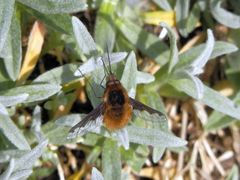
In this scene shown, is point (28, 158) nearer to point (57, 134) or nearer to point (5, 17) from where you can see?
point (57, 134)

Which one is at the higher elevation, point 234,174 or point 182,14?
point 182,14

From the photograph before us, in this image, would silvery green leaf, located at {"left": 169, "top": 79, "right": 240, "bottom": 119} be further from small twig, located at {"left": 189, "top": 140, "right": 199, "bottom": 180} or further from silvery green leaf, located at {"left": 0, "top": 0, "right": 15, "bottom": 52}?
silvery green leaf, located at {"left": 0, "top": 0, "right": 15, "bottom": 52}

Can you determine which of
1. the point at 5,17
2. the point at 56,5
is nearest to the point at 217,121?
the point at 56,5

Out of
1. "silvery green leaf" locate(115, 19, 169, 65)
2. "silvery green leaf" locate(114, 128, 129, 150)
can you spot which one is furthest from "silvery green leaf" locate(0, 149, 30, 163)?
"silvery green leaf" locate(115, 19, 169, 65)

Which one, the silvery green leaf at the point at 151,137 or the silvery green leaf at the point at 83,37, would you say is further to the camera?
the silvery green leaf at the point at 151,137

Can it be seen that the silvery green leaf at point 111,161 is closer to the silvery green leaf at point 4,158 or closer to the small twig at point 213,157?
the silvery green leaf at point 4,158

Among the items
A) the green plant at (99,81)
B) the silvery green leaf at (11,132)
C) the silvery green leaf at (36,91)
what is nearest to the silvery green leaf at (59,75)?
the green plant at (99,81)

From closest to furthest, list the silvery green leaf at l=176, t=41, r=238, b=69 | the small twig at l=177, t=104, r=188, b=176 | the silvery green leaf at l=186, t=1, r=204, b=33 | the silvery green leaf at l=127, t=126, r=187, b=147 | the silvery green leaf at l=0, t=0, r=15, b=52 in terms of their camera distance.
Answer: the silvery green leaf at l=0, t=0, r=15, b=52, the silvery green leaf at l=127, t=126, r=187, b=147, the silvery green leaf at l=176, t=41, r=238, b=69, the silvery green leaf at l=186, t=1, r=204, b=33, the small twig at l=177, t=104, r=188, b=176
